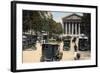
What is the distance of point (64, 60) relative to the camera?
5.69 ft

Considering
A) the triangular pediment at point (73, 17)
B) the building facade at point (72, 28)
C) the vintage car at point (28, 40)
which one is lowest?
the vintage car at point (28, 40)

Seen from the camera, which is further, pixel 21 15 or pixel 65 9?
pixel 65 9

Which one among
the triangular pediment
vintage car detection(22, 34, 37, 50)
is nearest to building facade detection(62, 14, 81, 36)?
the triangular pediment

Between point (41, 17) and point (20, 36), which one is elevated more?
point (41, 17)

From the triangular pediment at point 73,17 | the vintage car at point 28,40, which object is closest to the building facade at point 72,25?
the triangular pediment at point 73,17

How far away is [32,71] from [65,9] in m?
0.55

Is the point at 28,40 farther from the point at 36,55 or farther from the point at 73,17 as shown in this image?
the point at 73,17

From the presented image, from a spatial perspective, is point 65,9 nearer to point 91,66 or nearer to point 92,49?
point 92,49

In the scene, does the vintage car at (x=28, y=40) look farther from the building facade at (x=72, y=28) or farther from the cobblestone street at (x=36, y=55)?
the building facade at (x=72, y=28)

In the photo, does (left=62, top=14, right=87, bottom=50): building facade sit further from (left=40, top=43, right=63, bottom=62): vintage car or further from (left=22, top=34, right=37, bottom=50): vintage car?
(left=22, top=34, right=37, bottom=50): vintage car

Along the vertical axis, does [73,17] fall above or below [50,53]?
above

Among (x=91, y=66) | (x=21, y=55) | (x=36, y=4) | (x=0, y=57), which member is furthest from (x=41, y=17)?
(x=91, y=66)

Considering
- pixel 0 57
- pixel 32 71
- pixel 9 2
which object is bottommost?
pixel 32 71

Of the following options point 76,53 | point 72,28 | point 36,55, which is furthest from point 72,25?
point 36,55
